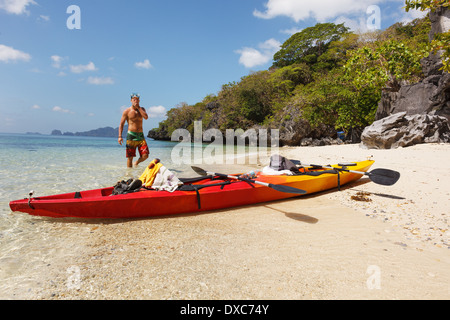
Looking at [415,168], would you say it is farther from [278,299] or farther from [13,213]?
[13,213]

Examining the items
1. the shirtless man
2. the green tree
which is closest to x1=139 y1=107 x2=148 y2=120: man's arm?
the shirtless man

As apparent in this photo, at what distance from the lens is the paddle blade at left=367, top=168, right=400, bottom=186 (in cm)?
494

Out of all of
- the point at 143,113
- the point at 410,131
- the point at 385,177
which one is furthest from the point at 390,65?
the point at 143,113

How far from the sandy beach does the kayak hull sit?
17cm

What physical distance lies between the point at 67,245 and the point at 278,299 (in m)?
2.73

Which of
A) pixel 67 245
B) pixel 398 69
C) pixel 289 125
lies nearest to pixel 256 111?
pixel 289 125

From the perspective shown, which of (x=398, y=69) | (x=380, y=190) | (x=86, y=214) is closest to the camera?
(x=86, y=214)

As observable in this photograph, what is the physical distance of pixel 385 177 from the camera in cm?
508

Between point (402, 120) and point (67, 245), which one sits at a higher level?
point (402, 120)

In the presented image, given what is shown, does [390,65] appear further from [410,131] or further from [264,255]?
[264,255]

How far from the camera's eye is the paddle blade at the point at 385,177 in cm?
494

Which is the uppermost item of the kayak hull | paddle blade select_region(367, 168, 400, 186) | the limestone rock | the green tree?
the green tree

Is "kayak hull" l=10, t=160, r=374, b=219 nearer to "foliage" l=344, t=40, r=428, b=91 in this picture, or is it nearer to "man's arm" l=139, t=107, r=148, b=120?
"man's arm" l=139, t=107, r=148, b=120

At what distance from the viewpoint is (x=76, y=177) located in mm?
6629
